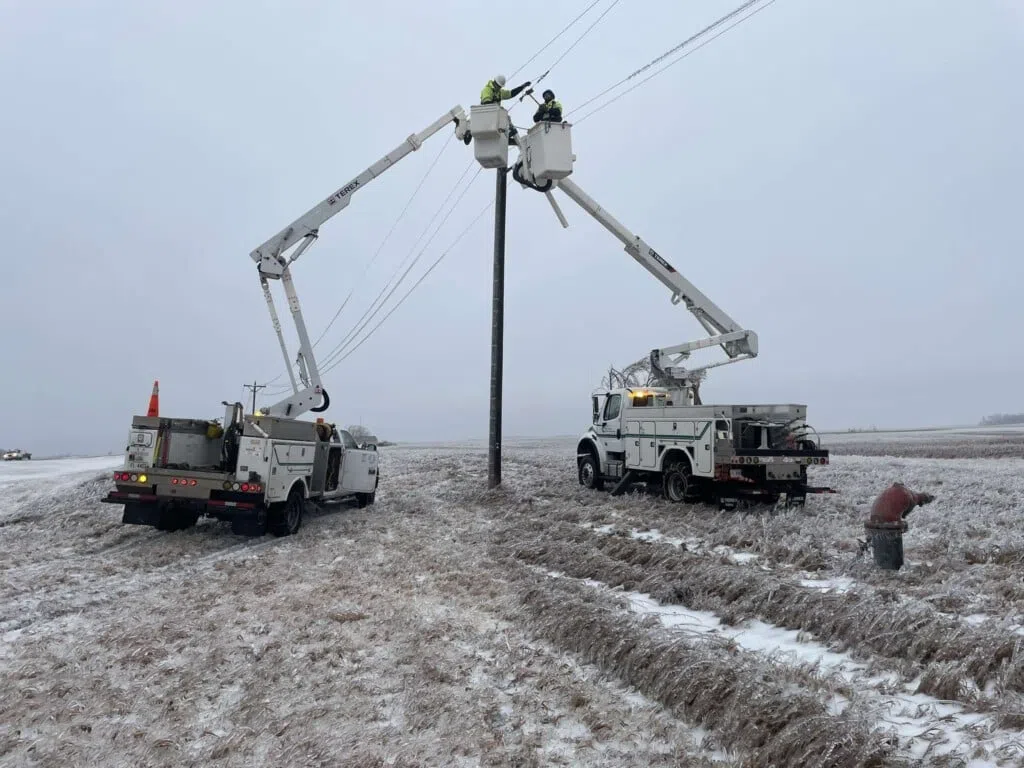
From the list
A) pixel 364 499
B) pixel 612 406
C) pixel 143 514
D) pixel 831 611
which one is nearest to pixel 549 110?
pixel 612 406

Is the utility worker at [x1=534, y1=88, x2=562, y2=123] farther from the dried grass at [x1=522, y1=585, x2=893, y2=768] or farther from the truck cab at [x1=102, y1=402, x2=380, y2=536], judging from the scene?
the dried grass at [x1=522, y1=585, x2=893, y2=768]

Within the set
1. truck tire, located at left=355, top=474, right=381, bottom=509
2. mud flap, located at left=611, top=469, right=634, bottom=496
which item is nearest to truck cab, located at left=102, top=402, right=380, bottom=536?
truck tire, located at left=355, top=474, right=381, bottom=509

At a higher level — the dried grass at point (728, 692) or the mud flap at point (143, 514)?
the mud flap at point (143, 514)

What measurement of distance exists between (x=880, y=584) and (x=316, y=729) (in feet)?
18.1

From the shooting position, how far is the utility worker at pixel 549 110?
56.0 feet

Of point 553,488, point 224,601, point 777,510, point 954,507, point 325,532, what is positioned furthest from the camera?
point 553,488

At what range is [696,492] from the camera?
14719 millimetres

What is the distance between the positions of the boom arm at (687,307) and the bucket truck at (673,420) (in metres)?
0.03

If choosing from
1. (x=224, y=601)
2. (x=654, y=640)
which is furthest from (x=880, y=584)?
(x=224, y=601)

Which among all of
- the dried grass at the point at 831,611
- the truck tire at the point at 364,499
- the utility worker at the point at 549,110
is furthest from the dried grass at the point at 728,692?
the utility worker at the point at 549,110

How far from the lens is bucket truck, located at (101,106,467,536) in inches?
447

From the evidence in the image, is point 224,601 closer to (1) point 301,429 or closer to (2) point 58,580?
(2) point 58,580

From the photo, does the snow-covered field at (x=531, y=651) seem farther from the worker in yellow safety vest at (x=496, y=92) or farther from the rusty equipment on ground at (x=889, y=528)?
the worker in yellow safety vest at (x=496, y=92)

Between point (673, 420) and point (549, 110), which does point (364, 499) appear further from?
point (549, 110)
